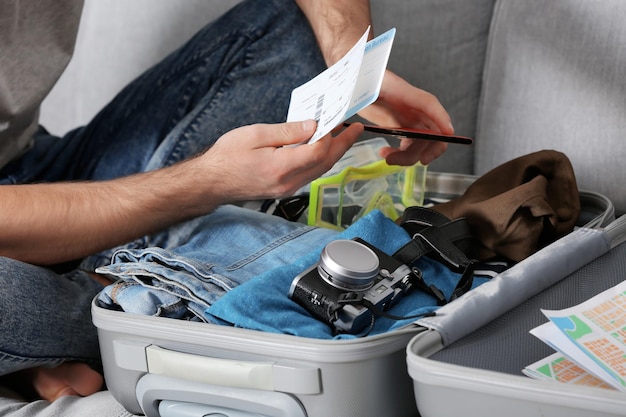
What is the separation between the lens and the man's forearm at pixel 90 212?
1.09 m

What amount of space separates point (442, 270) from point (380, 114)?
33 centimetres

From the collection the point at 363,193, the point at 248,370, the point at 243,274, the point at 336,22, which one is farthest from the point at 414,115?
the point at 248,370

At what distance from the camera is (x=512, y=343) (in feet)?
2.72

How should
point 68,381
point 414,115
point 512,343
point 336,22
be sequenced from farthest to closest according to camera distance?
1. point 336,22
2. point 414,115
3. point 68,381
4. point 512,343

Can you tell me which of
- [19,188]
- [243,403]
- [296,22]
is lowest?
[243,403]

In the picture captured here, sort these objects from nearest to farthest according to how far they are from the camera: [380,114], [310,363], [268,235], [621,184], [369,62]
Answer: [310,363] < [369,62] < [268,235] < [380,114] < [621,184]

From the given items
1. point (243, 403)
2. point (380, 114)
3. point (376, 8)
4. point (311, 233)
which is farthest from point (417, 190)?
point (243, 403)

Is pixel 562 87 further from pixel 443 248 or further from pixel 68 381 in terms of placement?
pixel 68 381

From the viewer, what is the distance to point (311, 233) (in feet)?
3.56

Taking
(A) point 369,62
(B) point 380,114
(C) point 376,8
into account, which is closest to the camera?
(A) point 369,62

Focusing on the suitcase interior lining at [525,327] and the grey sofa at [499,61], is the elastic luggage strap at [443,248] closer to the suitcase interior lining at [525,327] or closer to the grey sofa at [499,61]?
the suitcase interior lining at [525,327]

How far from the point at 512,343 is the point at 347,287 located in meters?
Answer: 0.17

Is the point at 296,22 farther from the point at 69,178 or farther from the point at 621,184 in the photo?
the point at 621,184

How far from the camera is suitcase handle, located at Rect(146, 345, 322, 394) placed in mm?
839
